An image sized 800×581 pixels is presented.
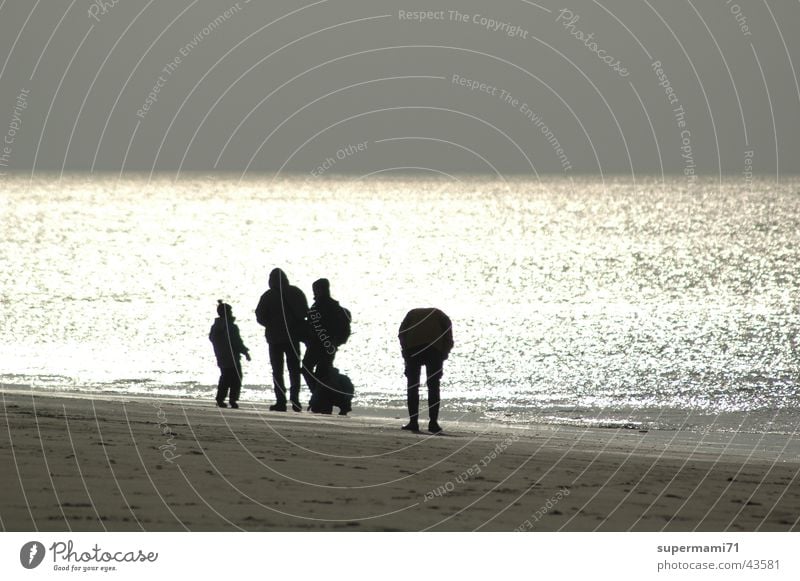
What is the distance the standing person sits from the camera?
631 inches

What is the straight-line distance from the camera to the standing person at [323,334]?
1603 centimetres

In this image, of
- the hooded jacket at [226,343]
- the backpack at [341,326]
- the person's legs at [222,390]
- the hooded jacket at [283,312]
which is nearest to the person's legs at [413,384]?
the backpack at [341,326]

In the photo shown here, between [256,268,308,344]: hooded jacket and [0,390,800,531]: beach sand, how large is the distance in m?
1.77

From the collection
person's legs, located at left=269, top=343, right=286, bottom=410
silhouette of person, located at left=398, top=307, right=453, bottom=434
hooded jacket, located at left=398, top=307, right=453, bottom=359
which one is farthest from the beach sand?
person's legs, located at left=269, top=343, right=286, bottom=410

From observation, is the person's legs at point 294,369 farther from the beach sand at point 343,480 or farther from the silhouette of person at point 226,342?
the beach sand at point 343,480

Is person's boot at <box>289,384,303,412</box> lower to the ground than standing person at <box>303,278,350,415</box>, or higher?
lower

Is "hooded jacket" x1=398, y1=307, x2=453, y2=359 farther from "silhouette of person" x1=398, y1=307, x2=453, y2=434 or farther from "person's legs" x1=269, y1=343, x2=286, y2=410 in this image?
"person's legs" x1=269, y1=343, x2=286, y2=410

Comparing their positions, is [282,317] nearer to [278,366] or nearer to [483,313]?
[278,366]

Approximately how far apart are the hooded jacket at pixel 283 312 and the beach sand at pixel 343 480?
1769mm

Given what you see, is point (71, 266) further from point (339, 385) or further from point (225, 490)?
point (225, 490)

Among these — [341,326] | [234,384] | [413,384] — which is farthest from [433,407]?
[234,384]

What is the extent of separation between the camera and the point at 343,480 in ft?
32.8

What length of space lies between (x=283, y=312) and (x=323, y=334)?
579mm

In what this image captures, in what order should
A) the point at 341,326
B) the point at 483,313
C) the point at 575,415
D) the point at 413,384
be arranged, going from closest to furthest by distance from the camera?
1. the point at 413,384
2. the point at 341,326
3. the point at 575,415
4. the point at 483,313
